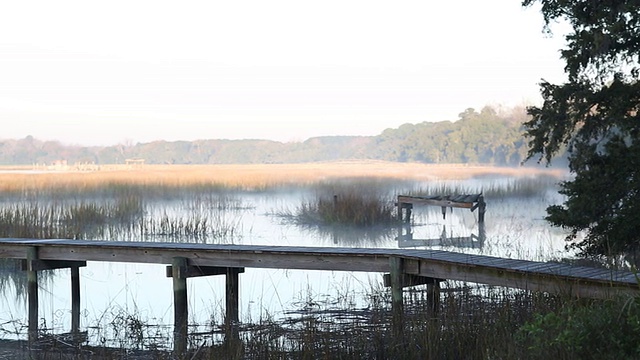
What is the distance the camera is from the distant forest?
273 ft

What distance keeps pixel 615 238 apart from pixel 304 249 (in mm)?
3380

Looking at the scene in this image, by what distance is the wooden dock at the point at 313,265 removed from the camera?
7.41 metres

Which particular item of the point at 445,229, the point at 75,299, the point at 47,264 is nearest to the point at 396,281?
the point at 75,299

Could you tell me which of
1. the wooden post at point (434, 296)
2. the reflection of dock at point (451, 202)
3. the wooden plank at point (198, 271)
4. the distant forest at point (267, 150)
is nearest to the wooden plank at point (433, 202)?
the reflection of dock at point (451, 202)

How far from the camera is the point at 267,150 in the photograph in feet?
339

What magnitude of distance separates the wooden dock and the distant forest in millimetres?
69687

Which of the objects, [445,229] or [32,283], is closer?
[32,283]

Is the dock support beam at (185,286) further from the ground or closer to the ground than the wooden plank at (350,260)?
closer to the ground

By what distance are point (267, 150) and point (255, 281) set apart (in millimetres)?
90592

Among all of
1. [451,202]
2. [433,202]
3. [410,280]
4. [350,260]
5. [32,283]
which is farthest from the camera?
[433,202]

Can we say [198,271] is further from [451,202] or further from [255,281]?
[451,202]

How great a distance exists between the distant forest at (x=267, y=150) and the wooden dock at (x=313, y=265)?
69.7 metres

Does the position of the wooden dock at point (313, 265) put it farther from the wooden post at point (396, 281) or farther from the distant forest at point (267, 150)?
the distant forest at point (267, 150)

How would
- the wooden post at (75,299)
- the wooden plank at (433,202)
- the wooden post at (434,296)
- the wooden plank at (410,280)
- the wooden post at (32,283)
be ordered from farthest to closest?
the wooden plank at (433,202) → the wooden post at (32,283) → the wooden post at (75,299) → the wooden plank at (410,280) → the wooden post at (434,296)
